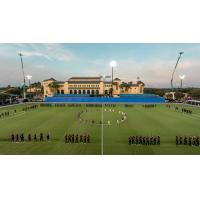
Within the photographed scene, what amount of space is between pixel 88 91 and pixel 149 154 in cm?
9917

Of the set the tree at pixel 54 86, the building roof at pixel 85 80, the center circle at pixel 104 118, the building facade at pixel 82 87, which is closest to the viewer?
the center circle at pixel 104 118

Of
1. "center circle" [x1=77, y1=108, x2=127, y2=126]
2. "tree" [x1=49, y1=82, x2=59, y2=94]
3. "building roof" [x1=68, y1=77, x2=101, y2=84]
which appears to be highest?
"building roof" [x1=68, y1=77, x2=101, y2=84]

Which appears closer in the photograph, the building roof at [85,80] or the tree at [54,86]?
the building roof at [85,80]

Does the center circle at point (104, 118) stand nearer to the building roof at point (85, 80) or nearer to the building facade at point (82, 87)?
the building facade at point (82, 87)

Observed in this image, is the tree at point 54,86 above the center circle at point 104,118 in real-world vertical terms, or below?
above

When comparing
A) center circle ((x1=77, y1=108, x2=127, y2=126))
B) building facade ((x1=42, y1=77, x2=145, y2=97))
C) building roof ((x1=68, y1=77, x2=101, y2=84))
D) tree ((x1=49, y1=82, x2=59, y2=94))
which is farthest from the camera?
tree ((x1=49, y1=82, x2=59, y2=94))

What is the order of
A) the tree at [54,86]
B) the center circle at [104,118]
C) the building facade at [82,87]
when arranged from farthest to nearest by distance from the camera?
the tree at [54,86] → the building facade at [82,87] → the center circle at [104,118]

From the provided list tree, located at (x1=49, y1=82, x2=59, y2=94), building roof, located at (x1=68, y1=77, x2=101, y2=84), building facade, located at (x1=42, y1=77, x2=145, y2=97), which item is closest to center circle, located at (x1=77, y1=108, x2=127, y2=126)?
building facade, located at (x1=42, y1=77, x2=145, y2=97)

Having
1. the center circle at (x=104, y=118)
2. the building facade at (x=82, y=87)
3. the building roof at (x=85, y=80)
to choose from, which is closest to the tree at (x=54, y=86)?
the building facade at (x=82, y=87)

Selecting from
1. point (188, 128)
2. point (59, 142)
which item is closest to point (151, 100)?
point (188, 128)

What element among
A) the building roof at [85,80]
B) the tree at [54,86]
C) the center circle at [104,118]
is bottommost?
the center circle at [104,118]

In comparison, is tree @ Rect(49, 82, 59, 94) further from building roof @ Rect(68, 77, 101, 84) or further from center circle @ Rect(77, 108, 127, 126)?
center circle @ Rect(77, 108, 127, 126)

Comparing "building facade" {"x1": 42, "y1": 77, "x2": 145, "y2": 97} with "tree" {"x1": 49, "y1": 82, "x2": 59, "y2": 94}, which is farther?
"tree" {"x1": 49, "y1": 82, "x2": 59, "y2": 94}

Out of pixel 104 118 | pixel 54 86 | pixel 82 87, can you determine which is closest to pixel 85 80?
pixel 82 87
